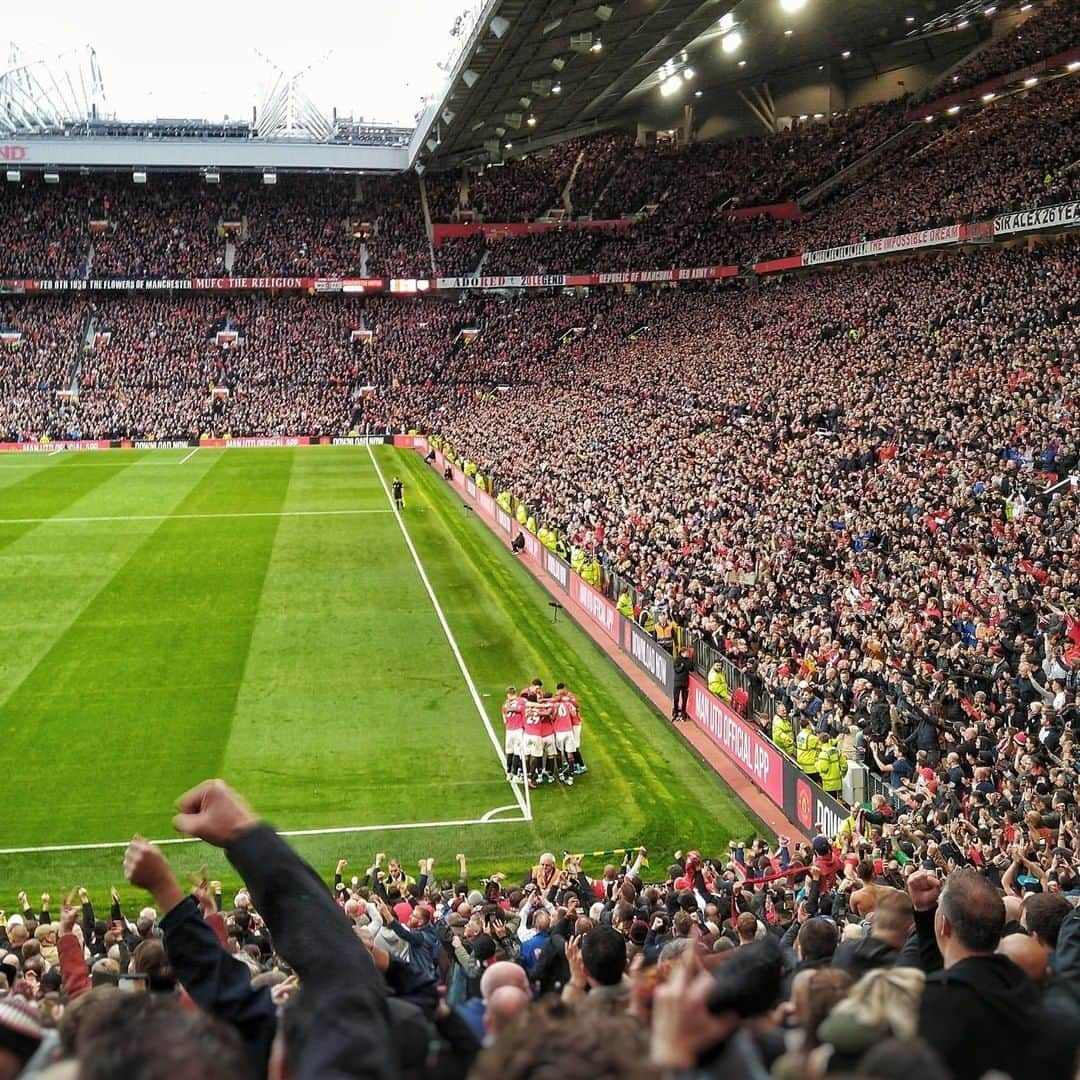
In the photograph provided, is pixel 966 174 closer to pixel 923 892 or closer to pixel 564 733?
pixel 564 733

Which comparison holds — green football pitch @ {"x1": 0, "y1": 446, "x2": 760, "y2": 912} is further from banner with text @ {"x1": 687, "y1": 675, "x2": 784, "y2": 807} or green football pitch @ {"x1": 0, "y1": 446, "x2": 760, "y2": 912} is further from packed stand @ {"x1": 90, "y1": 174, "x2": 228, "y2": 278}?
packed stand @ {"x1": 90, "y1": 174, "x2": 228, "y2": 278}

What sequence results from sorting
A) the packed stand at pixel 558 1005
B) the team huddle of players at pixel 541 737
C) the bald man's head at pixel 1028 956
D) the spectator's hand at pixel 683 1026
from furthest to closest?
the team huddle of players at pixel 541 737 → the bald man's head at pixel 1028 956 → the spectator's hand at pixel 683 1026 → the packed stand at pixel 558 1005

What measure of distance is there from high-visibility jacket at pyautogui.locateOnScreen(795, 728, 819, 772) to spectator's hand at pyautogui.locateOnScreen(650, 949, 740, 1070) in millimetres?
12532

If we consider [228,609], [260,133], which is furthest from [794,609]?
[260,133]

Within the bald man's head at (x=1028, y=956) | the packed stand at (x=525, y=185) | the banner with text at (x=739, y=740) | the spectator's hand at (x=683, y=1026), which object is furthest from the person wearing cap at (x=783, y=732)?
the packed stand at (x=525, y=185)

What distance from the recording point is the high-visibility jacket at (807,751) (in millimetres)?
14453

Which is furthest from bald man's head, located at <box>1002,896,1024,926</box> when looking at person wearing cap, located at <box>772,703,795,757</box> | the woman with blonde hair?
person wearing cap, located at <box>772,703,795,757</box>

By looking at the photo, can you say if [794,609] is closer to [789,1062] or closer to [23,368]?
[789,1062]

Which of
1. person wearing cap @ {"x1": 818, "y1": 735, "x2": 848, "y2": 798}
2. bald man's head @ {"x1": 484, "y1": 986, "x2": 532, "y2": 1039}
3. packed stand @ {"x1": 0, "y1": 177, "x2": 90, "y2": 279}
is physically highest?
packed stand @ {"x1": 0, "y1": 177, "x2": 90, "y2": 279}

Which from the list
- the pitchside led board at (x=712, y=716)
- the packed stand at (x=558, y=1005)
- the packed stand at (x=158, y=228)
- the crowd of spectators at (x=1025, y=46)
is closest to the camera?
the packed stand at (x=558, y=1005)

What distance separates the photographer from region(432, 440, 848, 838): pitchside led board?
47.3 ft

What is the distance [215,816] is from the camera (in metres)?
2.71

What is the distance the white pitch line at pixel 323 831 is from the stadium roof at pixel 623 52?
1034 inches

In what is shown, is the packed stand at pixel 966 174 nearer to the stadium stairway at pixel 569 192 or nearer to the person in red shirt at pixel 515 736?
the stadium stairway at pixel 569 192
